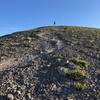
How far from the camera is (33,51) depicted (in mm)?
24719

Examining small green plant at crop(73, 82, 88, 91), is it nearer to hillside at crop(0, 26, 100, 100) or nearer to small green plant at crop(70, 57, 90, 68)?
hillside at crop(0, 26, 100, 100)

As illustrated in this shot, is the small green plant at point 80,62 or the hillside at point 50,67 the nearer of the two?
the hillside at point 50,67

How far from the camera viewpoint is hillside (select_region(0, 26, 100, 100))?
15859 mm

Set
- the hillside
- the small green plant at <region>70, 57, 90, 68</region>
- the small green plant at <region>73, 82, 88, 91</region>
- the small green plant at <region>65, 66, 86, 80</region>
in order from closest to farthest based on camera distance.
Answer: the hillside, the small green plant at <region>73, 82, 88, 91</region>, the small green plant at <region>65, 66, 86, 80</region>, the small green plant at <region>70, 57, 90, 68</region>

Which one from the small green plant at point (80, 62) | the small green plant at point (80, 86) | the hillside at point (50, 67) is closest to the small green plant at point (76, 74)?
the hillside at point (50, 67)

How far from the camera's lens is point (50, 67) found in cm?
1992

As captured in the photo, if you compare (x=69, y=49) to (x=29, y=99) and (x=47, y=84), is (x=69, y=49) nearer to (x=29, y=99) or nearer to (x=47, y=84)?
(x=47, y=84)

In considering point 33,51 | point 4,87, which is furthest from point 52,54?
point 4,87

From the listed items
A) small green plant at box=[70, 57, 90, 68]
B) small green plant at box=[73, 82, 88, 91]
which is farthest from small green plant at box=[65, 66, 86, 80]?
small green plant at box=[70, 57, 90, 68]

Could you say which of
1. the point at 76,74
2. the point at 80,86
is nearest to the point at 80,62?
the point at 76,74

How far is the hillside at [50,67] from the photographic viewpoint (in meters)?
15.9

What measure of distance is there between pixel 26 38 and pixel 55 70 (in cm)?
1154

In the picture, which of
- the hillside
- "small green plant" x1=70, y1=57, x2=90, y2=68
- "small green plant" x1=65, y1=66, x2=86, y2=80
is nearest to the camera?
the hillside

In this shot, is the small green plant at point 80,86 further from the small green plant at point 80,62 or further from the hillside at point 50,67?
the small green plant at point 80,62
